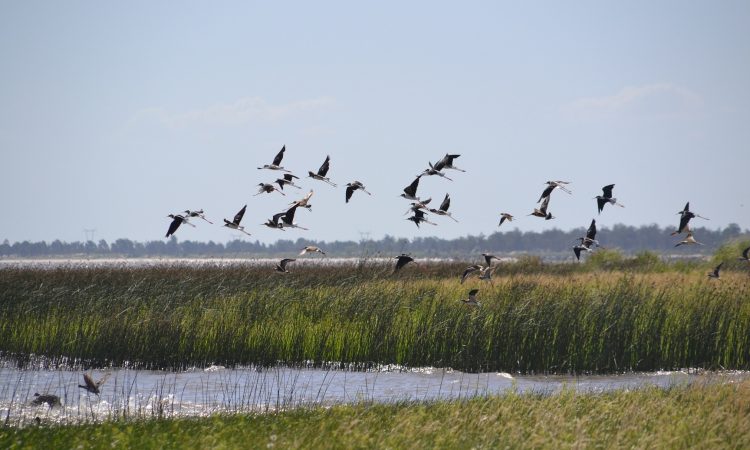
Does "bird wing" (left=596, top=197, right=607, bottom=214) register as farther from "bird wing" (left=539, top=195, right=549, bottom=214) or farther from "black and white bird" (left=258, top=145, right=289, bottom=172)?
"black and white bird" (left=258, top=145, right=289, bottom=172)

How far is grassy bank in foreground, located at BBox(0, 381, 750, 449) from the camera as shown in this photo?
428 inches

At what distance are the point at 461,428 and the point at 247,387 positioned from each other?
5738 mm

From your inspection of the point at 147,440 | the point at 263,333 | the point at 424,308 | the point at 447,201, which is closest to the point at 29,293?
the point at 263,333

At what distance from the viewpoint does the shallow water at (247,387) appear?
13.9 meters

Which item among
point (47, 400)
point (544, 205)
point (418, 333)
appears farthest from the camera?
point (418, 333)

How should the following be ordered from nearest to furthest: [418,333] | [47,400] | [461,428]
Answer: [461,428] → [47,400] → [418,333]

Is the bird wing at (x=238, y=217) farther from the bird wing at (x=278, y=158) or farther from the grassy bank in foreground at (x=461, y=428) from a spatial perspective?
the grassy bank in foreground at (x=461, y=428)

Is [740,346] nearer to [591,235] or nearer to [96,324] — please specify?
[591,235]

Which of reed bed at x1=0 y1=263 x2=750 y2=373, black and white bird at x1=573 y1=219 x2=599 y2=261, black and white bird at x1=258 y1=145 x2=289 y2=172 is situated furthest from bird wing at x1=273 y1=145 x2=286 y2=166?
black and white bird at x1=573 y1=219 x2=599 y2=261

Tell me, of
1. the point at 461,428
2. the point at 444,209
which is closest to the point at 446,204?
the point at 444,209

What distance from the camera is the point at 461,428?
11734mm

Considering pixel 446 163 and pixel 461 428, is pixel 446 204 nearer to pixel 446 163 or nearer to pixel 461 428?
pixel 446 163

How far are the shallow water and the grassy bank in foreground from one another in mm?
967

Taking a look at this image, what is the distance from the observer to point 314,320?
70.9ft
